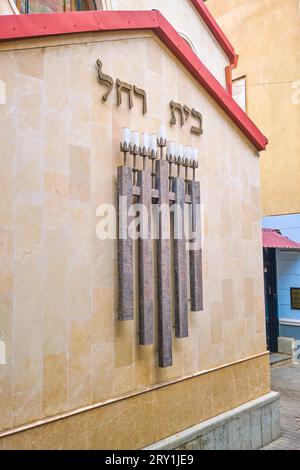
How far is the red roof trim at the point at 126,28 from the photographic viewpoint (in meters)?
3.39

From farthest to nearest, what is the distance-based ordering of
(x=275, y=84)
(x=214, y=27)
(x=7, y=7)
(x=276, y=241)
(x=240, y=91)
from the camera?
(x=240, y=91)
(x=275, y=84)
(x=276, y=241)
(x=214, y=27)
(x=7, y=7)

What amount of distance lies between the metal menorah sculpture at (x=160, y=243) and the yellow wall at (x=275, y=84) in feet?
24.4

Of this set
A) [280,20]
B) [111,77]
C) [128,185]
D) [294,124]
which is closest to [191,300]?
[128,185]

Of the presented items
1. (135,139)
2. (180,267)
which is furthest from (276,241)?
(135,139)

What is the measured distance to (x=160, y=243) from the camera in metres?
4.34

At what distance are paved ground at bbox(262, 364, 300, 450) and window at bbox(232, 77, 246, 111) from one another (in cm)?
773

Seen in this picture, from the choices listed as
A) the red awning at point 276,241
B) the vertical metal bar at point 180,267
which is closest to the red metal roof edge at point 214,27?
the red awning at point 276,241

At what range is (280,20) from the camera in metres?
11.8

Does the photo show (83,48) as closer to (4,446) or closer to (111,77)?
(111,77)

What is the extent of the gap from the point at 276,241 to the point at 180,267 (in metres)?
6.38

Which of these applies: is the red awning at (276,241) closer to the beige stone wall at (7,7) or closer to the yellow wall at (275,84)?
the yellow wall at (275,84)

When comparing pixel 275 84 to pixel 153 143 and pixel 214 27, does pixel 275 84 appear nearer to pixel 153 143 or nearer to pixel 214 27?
pixel 214 27

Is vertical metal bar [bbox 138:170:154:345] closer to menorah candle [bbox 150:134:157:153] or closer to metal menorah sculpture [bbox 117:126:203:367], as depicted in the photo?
metal menorah sculpture [bbox 117:126:203:367]

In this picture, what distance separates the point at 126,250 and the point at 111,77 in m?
1.76
